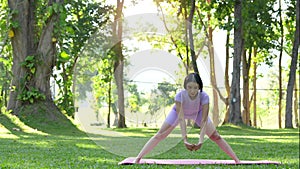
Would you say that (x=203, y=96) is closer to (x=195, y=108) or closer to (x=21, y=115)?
(x=195, y=108)

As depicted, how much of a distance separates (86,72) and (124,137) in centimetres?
96

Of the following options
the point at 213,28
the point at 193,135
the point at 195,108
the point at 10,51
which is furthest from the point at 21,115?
the point at 213,28

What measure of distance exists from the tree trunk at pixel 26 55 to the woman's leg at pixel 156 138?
36.1 feet

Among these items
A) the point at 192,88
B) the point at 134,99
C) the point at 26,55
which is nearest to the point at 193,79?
the point at 192,88

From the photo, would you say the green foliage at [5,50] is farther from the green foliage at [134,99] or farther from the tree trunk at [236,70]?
the green foliage at [134,99]

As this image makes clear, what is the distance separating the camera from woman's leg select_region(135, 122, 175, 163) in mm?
7254

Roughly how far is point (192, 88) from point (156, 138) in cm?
87

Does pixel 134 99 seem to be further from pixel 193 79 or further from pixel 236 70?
pixel 236 70

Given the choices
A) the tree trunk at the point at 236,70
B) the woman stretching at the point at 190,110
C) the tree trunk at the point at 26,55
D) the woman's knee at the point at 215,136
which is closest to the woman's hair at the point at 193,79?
the woman stretching at the point at 190,110

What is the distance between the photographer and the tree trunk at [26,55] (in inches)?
715

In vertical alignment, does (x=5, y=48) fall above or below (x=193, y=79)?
above

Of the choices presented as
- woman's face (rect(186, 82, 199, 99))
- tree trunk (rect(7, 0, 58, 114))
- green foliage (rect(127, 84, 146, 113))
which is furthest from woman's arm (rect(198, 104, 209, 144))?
tree trunk (rect(7, 0, 58, 114))

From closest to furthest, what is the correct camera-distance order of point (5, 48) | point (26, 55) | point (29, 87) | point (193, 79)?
point (193, 79) < point (29, 87) < point (26, 55) < point (5, 48)

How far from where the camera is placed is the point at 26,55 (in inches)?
725
